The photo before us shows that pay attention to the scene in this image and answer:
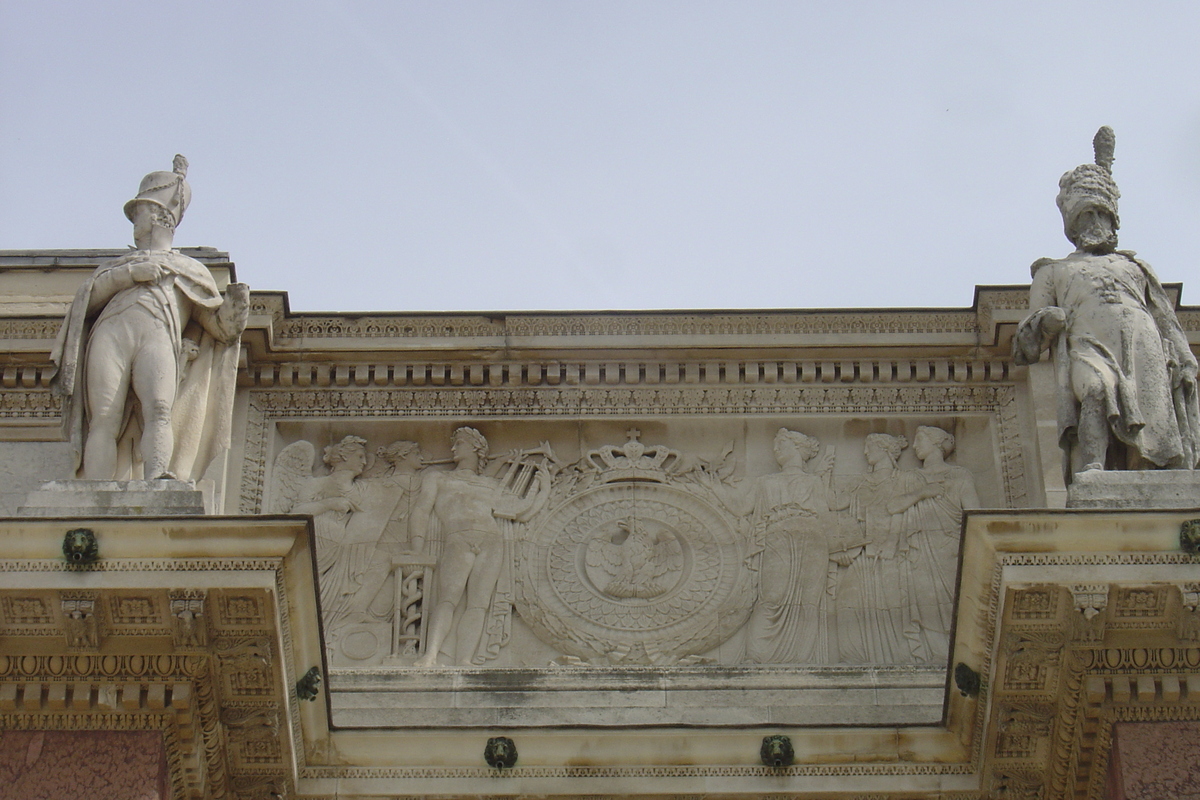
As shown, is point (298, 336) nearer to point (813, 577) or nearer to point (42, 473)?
point (42, 473)

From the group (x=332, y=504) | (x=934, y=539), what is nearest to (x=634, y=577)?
(x=934, y=539)

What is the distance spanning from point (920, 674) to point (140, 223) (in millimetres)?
5607

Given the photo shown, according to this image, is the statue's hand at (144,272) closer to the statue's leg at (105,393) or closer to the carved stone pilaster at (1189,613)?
the statue's leg at (105,393)

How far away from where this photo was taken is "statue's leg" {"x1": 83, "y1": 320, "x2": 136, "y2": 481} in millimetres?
13086

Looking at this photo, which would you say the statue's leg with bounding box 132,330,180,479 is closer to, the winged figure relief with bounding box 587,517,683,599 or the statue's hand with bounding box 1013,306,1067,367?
the winged figure relief with bounding box 587,517,683,599

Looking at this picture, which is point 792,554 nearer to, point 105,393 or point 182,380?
point 182,380

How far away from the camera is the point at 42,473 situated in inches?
574

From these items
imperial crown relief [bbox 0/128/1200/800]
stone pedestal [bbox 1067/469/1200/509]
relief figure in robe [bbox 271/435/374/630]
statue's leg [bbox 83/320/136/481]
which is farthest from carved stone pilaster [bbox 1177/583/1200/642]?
statue's leg [bbox 83/320/136/481]

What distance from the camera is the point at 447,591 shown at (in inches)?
555

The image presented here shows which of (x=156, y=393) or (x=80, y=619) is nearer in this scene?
(x=80, y=619)

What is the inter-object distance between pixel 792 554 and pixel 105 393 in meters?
4.41

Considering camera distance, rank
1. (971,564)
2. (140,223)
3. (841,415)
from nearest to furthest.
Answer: (971,564), (140,223), (841,415)

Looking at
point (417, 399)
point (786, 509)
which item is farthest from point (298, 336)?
point (786, 509)

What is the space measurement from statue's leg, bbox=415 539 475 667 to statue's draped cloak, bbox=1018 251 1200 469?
3.81 metres
